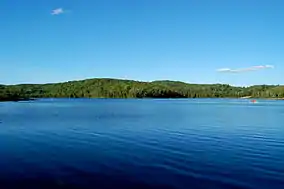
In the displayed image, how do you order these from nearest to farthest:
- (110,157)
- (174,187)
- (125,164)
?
(174,187)
(125,164)
(110,157)

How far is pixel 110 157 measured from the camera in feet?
73.2

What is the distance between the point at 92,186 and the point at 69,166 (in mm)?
4266

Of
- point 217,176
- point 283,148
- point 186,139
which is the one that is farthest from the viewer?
point 186,139

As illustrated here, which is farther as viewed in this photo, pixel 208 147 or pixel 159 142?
pixel 159 142

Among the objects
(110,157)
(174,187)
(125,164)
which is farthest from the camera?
Answer: (110,157)

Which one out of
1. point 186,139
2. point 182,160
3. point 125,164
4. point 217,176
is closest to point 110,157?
point 125,164

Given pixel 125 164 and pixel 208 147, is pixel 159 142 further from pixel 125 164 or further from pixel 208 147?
pixel 125 164

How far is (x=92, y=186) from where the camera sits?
1549 cm

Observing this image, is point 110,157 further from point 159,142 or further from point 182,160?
point 159,142

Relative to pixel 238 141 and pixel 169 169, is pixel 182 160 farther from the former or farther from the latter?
pixel 238 141

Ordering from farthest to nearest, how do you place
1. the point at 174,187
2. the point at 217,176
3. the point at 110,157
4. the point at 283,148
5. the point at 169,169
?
the point at 283,148, the point at 110,157, the point at 169,169, the point at 217,176, the point at 174,187

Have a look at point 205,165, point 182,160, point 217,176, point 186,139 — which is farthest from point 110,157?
point 186,139

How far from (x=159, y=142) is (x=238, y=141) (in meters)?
6.43

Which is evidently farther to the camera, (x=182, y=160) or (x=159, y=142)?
(x=159, y=142)
